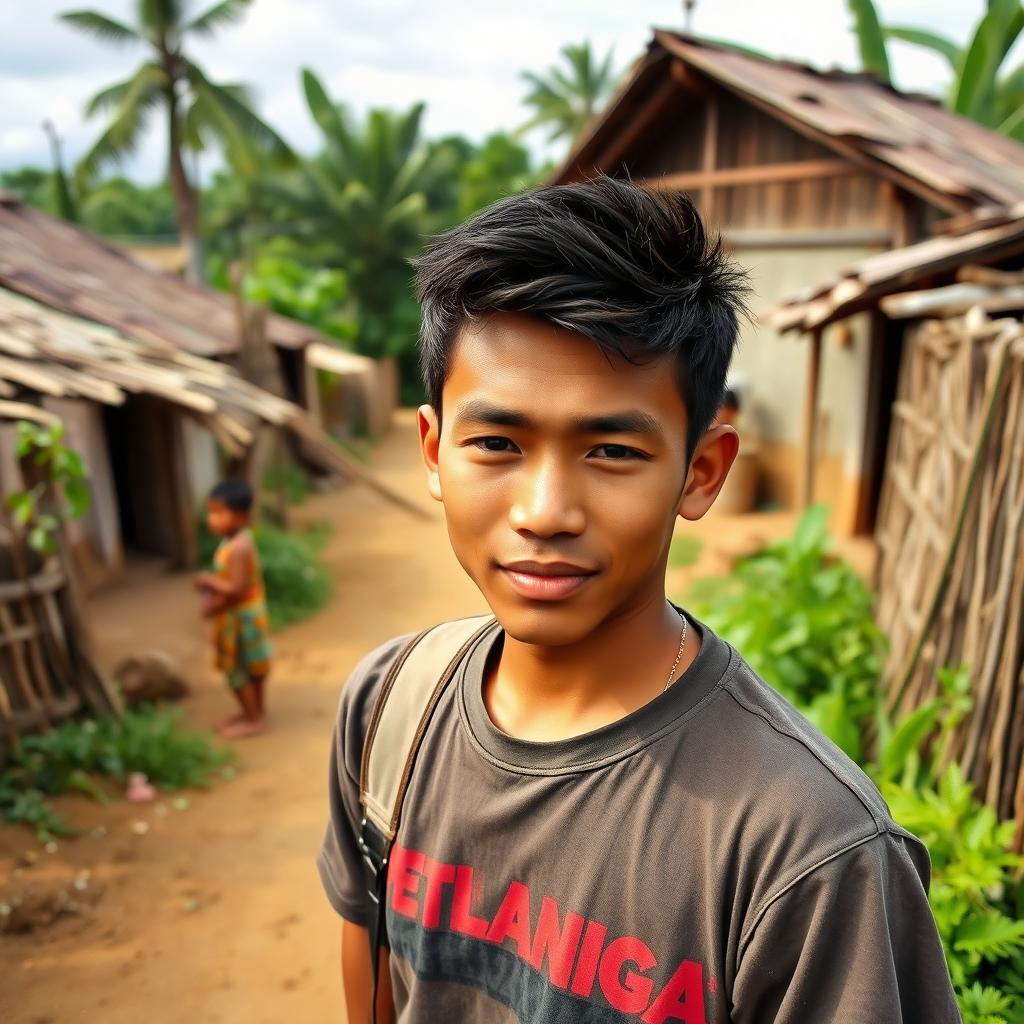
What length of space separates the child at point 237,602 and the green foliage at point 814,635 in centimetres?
274

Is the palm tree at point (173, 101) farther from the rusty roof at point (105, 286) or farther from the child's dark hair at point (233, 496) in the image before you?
the child's dark hair at point (233, 496)

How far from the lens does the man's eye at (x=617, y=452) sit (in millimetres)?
1019

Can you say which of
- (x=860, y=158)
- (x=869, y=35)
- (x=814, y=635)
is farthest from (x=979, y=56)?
(x=814, y=635)

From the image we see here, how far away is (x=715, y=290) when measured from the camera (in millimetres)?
1112

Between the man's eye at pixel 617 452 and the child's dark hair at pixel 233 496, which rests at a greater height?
the man's eye at pixel 617 452

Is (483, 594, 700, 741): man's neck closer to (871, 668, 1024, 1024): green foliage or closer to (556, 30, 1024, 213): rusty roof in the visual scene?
(871, 668, 1024, 1024): green foliage

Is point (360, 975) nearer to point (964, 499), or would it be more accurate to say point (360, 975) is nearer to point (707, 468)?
→ point (707, 468)

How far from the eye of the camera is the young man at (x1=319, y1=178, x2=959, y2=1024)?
933 millimetres

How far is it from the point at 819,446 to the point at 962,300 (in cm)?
453

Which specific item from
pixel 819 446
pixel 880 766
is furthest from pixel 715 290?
pixel 819 446

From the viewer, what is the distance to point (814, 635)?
505 cm

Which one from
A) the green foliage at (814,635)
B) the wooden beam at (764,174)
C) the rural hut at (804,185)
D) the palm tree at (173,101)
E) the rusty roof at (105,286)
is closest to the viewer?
the green foliage at (814,635)

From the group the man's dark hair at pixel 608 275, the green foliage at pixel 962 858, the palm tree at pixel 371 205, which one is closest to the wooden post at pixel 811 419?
the green foliage at pixel 962 858

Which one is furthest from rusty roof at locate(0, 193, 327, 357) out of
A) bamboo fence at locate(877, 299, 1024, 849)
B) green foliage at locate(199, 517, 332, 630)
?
bamboo fence at locate(877, 299, 1024, 849)
